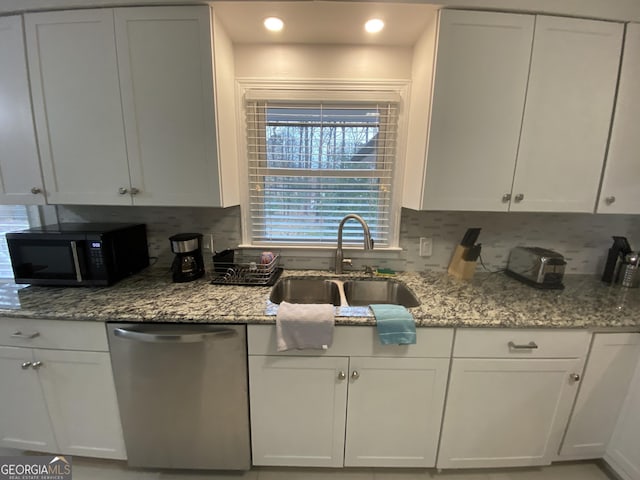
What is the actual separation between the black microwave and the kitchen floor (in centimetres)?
103

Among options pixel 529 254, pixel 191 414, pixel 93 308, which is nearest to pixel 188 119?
pixel 93 308

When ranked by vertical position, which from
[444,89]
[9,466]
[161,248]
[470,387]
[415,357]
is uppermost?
[444,89]

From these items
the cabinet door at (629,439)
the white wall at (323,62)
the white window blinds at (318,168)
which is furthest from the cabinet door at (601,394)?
the white wall at (323,62)

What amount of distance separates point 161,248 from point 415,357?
5.64 ft

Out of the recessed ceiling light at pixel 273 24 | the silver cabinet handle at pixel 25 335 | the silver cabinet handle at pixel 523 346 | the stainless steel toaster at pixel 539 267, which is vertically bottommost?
the silver cabinet handle at pixel 25 335

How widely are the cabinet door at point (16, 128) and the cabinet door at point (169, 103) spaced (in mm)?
512

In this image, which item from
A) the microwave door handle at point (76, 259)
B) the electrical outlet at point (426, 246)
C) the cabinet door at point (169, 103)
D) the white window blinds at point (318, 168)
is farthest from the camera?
the electrical outlet at point (426, 246)

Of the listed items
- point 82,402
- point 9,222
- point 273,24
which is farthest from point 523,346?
point 9,222

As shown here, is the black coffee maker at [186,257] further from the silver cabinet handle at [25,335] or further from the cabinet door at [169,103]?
the silver cabinet handle at [25,335]

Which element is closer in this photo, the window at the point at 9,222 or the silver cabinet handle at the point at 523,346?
the silver cabinet handle at the point at 523,346

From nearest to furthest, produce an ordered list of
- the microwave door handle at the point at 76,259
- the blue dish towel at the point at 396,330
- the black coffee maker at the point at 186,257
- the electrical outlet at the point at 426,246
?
the blue dish towel at the point at 396,330 → the microwave door handle at the point at 76,259 → the black coffee maker at the point at 186,257 → the electrical outlet at the point at 426,246

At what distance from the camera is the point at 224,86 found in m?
1.35

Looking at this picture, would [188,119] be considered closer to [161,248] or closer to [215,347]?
[161,248]

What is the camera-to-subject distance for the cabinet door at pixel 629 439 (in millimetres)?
1201
